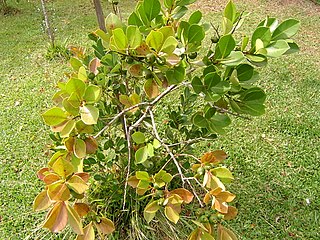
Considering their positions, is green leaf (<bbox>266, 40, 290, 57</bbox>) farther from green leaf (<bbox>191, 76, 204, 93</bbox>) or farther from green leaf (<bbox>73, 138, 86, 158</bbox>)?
green leaf (<bbox>73, 138, 86, 158</bbox>)

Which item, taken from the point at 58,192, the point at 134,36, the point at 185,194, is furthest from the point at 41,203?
the point at 134,36

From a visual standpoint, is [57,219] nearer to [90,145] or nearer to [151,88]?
[90,145]

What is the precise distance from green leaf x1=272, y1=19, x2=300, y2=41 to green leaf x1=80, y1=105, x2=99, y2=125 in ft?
1.98

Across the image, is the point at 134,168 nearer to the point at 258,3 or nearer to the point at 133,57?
the point at 133,57

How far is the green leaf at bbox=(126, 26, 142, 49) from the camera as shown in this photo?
1.14 meters

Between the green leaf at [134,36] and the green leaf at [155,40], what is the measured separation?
0.03m

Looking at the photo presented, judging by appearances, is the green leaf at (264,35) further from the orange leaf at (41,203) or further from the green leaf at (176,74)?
the orange leaf at (41,203)

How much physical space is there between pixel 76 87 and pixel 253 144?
1.94m

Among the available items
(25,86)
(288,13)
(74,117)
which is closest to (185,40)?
(74,117)

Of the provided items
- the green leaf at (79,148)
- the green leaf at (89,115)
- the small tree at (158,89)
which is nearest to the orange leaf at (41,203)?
the small tree at (158,89)

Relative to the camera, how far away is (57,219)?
1.08 meters

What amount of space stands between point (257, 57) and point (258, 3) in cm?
→ 526

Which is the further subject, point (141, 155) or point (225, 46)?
point (141, 155)

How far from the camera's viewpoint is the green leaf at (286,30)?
3.95ft
